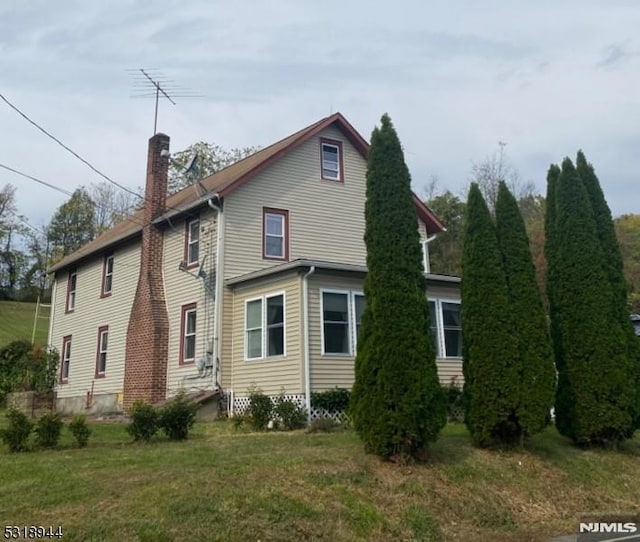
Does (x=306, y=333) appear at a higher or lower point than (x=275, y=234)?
lower

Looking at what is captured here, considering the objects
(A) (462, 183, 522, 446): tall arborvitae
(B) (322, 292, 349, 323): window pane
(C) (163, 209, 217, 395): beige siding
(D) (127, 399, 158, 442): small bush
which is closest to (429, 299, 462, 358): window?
(B) (322, 292, 349, 323): window pane

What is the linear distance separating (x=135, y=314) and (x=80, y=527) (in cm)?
1332

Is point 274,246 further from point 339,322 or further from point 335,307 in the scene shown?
point 339,322

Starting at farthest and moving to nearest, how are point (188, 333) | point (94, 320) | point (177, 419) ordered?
point (94, 320), point (188, 333), point (177, 419)

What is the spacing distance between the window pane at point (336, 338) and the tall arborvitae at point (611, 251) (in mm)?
6029

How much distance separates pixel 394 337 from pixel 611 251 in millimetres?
5300

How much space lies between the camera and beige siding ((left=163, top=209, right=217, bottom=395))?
53.0ft

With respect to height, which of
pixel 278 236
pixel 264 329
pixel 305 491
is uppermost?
pixel 278 236

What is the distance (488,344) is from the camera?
30.6 feet

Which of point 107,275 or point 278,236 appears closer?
point 278,236

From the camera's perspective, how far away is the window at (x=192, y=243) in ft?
56.9


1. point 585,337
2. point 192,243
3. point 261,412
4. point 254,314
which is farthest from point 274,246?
point 585,337

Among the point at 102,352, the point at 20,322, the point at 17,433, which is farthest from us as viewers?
the point at 20,322

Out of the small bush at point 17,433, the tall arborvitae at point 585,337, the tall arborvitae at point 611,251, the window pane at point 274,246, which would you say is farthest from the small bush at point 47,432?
the tall arborvitae at point 611,251
